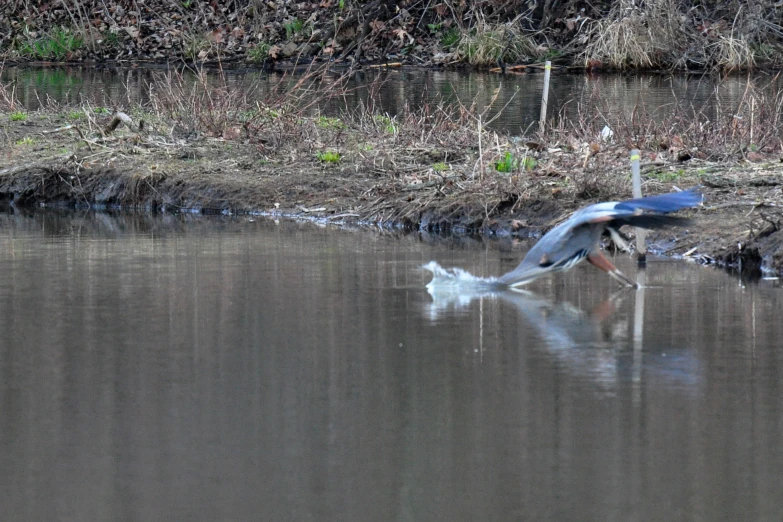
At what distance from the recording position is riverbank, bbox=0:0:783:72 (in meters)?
27.5

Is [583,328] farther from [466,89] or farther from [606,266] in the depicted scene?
[466,89]

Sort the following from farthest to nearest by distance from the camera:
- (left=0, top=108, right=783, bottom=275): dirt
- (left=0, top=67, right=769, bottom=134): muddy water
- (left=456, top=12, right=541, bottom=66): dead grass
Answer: (left=456, top=12, right=541, bottom=66): dead grass → (left=0, top=67, right=769, bottom=134): muddy water → (left=0, top=108, right=783, bottom=275): dirt

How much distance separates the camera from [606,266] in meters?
8.53

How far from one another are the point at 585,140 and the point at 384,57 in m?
18.0

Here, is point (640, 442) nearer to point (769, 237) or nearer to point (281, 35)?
point (769, 237)

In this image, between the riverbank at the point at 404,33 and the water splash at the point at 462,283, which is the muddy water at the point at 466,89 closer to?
the riverbank at the point at 404,33

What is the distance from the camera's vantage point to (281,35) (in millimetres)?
32125

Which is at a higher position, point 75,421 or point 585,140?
point 585,140

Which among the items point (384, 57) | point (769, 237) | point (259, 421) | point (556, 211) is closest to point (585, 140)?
point (556, 211)

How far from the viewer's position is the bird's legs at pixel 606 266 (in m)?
8.45

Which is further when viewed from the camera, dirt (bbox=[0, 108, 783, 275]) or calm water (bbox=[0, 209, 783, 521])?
dirt (bbox=[0, 108, 783, 275])

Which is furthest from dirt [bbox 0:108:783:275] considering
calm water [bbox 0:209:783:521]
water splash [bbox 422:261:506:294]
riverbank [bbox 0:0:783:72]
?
riverbank [bbox 0:0:783:72]

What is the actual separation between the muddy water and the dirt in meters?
3.47

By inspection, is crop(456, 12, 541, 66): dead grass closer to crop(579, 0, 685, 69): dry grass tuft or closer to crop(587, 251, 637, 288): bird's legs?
crop(579, 0, 685, 69): dry grass tuft
